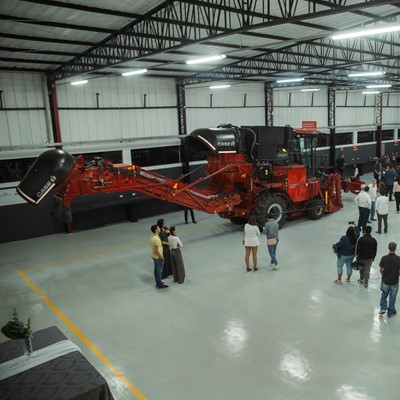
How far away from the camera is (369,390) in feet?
16.5

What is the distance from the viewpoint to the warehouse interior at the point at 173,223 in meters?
5.82

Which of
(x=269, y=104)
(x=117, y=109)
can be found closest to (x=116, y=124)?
(x=117, y=109)

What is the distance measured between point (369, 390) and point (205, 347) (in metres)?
2.49

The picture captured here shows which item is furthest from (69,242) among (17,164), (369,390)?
(369,390)

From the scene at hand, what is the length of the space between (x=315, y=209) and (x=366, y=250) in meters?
6.54

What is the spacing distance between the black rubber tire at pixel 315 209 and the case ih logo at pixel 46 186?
9410 millimetres

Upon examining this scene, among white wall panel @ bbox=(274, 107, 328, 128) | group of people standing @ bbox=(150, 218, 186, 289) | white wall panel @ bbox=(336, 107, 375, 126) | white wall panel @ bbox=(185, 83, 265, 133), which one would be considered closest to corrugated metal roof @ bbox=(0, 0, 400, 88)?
white wall panel @ bbox=(185, 83, 265, 133)

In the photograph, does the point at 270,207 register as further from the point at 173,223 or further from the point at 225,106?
the point at 225,106

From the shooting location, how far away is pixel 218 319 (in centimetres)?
719

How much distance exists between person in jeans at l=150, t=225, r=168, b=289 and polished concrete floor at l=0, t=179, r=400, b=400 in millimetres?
274

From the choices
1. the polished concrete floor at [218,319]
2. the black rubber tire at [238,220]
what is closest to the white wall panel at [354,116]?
the black rubber tire at [238,220]

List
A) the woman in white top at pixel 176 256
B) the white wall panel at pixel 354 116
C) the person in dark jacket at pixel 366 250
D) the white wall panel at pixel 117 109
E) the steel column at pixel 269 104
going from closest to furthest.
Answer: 1. the person in dark jacket at pixel 366 250
2. the woman in white top at pixel 176 256
3. the white wall panel at pixel 117 109
4. the steel column at pixel 269 104
5. the white wall panel at pixel 354 116

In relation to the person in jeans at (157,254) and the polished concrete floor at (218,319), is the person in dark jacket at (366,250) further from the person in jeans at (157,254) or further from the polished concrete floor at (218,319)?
the person in jeans at (157,254)

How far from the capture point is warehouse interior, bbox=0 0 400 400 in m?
5.82
